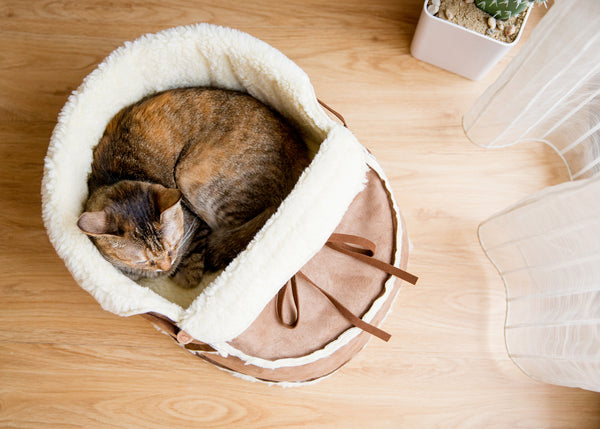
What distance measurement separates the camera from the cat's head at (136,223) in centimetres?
85

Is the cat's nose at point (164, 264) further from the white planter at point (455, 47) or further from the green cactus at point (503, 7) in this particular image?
the green cactus at point (503, 7)

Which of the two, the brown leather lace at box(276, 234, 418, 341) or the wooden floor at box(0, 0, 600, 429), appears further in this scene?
the wooden floor at box(0, 0, 600, 429)

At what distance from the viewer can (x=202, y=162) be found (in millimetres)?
1000

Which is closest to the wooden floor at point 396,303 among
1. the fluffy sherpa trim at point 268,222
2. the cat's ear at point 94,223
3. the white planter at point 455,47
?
the white planter at point 455,47

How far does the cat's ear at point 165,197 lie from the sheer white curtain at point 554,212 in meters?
0.82

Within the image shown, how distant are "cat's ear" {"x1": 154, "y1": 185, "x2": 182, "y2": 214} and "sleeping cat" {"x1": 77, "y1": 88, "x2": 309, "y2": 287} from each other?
0.25ft

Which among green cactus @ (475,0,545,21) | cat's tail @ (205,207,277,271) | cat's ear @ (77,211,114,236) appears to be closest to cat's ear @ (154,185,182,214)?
cat's ear @ (77,211,114,236)

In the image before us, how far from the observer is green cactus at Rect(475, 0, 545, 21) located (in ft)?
3.62

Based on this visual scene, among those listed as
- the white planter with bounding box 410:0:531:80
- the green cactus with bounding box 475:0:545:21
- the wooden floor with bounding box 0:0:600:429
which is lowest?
the wooden floor with bounding box 0:0:600:429

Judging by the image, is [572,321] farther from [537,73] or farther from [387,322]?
[537,73]

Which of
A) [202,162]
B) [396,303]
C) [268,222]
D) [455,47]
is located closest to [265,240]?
[268,222]

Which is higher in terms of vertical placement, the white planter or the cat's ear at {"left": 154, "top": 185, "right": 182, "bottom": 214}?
the white planter

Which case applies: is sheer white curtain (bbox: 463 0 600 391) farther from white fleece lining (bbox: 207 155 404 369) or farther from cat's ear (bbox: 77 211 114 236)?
cat's ear (bbox: 77 211 114 236)

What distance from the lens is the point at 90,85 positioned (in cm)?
98
